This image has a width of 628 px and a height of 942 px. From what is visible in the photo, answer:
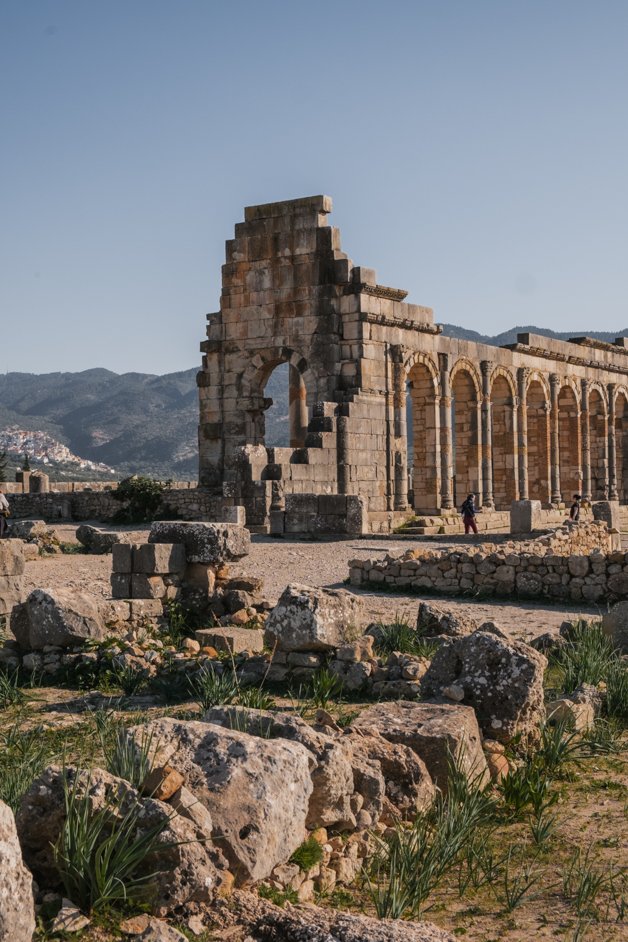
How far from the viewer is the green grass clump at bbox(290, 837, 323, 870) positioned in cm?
454

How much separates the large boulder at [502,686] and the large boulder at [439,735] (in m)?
0.50

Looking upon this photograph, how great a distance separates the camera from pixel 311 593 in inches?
349

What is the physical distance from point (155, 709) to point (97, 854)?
3.99 m

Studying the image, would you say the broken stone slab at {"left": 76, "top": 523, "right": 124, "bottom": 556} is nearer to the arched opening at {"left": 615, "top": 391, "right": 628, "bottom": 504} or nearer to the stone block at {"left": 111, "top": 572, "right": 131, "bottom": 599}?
the stone block at {"left": 111, "top": 572, "right": 131, "bottom": 599}

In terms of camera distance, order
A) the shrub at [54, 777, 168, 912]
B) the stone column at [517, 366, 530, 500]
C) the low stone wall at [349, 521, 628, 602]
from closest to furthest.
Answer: the shrub at [54, 777, 168, 912], the low stone wall at [349, 521, 628, 602], the stone column at [517, 366, 530, 500]

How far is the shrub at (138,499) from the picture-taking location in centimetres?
2730

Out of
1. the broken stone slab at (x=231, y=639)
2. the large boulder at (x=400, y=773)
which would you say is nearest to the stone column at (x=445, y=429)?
the broken stone slab at (x=231, y=639)

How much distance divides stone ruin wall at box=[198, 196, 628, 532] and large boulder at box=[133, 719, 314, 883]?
1731 cm

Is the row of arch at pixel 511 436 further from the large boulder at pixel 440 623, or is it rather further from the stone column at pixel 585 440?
the large boulder at pixel 440 623

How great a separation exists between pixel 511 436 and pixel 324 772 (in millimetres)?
28686

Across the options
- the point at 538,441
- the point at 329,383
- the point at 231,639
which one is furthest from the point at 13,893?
the point at 538,441

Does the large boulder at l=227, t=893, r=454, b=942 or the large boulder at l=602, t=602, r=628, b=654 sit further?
the large boulder at l=602, t=602, r=628, b=654

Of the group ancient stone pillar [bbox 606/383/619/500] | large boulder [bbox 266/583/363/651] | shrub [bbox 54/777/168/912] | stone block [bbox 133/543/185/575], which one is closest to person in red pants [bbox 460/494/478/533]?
stone block [bbox 133/543/185/575]

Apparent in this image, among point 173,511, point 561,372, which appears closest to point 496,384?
point 561,372
